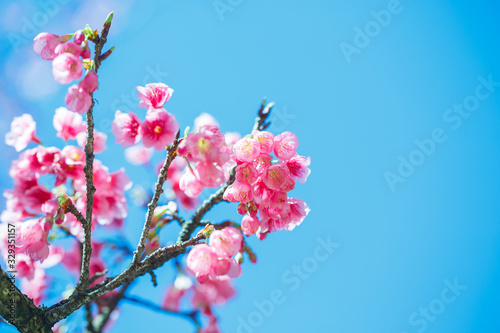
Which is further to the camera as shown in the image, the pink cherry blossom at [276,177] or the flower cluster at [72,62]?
the pink cherry blossom at [276,177]

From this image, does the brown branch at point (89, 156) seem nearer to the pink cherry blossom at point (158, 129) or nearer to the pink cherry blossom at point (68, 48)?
the pink cherry blossom at point (68, 48)

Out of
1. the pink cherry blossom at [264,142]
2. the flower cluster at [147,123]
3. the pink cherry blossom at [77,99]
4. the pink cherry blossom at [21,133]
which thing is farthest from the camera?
the pink cherry blossom at [21,133]

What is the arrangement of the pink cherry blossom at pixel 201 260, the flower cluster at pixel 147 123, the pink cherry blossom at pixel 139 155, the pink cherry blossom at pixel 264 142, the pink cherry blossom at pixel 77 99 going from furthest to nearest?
1. the pink cherry blossom at pixel 139 155
2. the pink cherry blossom at pixel 264 142
3. the pink cherry blossom at pixel 201 260
4. the flower cluster at pixel 147 123
5. the pink cherry blossom at pixel 77 99

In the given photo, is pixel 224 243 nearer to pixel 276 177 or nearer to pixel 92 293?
pixel 276 177

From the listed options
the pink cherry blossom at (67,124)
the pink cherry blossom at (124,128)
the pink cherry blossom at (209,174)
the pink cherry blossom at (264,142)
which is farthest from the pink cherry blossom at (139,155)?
the pink cherry blossom at (209,174)

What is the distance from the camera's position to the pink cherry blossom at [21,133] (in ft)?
7.03

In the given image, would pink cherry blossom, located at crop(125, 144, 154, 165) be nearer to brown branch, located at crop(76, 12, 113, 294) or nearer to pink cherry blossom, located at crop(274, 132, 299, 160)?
brown branch, located at crop(76, 12, 113, 294)

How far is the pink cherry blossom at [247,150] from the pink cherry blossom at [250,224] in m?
0.27

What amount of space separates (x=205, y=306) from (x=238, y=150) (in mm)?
2279

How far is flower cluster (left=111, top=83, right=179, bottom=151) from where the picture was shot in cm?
150

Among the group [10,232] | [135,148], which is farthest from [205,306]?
[10,232]

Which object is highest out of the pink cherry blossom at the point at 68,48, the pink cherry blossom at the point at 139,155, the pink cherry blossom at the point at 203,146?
the pink cherry blossom at the point at 139,155

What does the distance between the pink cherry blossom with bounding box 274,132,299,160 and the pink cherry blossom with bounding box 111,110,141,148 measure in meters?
0.59

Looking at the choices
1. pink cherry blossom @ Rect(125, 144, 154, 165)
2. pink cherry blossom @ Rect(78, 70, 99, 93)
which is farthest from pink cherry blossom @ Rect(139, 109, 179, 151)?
pink cherry blossom @ Rect(125, 144, 154, 165)
